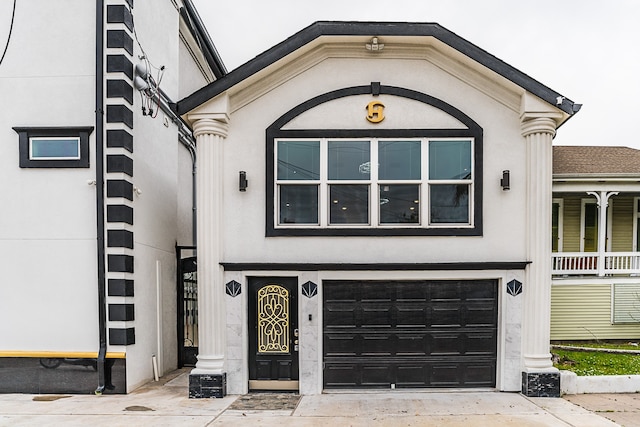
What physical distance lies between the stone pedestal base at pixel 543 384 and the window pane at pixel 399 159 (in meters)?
3.97

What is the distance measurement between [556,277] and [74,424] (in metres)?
10.7

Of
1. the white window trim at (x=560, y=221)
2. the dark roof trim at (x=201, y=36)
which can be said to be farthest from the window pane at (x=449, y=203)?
the dark roof trim at (x=201, y=36)

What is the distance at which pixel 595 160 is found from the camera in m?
11.3

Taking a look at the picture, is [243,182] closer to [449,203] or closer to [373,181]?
[373,181]

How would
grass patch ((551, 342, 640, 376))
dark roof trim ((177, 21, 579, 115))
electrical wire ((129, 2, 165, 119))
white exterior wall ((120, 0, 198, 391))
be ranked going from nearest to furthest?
1. dark roof trim ((177, 21, 579, 115))
2. grass patch ((551, 342, 640, 376))
3. white exterior wall ((120, 0, 198, 391))
4. electrical wire ((129, 2, 165, 119))

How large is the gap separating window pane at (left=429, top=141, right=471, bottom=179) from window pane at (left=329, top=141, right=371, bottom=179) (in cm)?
118

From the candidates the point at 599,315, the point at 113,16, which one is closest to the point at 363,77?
the point at 113,16

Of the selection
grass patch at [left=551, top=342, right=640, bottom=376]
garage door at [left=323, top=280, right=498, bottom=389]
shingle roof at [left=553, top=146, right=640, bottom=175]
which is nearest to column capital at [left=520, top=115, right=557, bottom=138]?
garage door at [left=323, top=280, right=498, bottom=389]

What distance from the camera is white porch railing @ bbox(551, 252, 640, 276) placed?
1071cm

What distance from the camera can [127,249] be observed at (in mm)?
7711

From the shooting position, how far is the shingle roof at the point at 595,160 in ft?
34.6

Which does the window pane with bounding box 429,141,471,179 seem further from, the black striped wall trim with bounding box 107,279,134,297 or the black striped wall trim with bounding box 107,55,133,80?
the black striped wall trim with bounding box 107,279,134,297

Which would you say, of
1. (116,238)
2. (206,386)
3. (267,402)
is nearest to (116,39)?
(116,238)

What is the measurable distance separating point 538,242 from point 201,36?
10.0m
